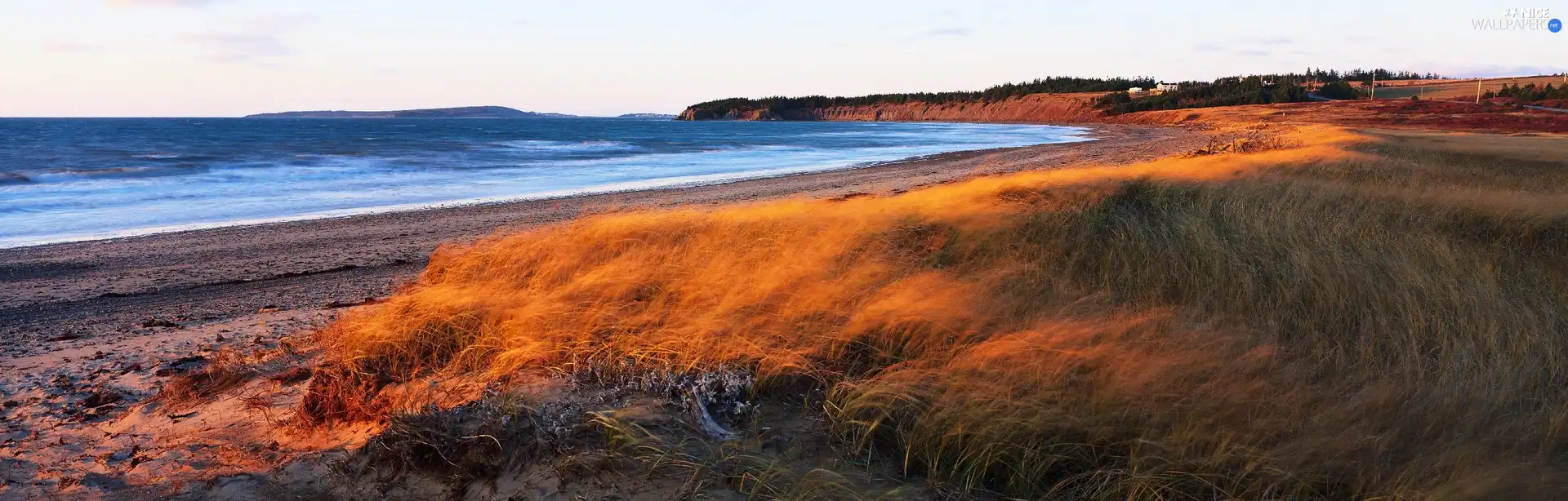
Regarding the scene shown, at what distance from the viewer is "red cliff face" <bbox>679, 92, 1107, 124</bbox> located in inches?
4375

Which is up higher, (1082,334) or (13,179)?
(13,179)

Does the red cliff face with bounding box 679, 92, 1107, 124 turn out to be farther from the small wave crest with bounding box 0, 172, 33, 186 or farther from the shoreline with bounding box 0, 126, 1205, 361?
the small wave crest with bounding box 0, 172, 33, 186

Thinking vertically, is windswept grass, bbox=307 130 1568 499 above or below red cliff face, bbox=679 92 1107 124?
below

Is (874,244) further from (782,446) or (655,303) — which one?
(782,446)

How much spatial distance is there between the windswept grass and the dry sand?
514mm

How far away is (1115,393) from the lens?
3.12 meters

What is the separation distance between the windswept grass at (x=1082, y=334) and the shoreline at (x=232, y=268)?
2635 millimetres

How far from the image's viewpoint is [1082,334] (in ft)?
12.1

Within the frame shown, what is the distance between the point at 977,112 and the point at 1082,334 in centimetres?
14272

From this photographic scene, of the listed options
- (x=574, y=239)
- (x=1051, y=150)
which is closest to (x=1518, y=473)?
(x=574, y=239)

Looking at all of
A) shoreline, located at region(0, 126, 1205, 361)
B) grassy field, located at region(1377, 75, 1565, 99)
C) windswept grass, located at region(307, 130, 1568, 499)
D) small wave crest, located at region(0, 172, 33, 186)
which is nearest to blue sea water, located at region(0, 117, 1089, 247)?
small wave crest, located at region(0, 172, 33, 186)

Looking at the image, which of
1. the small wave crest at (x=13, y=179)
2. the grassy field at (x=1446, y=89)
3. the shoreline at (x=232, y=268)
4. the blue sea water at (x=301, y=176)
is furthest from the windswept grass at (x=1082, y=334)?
the grassy field at (x=1446, y=89)

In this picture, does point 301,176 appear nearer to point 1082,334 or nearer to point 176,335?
point 176,335

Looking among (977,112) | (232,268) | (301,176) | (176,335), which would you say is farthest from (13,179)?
(977,112)
